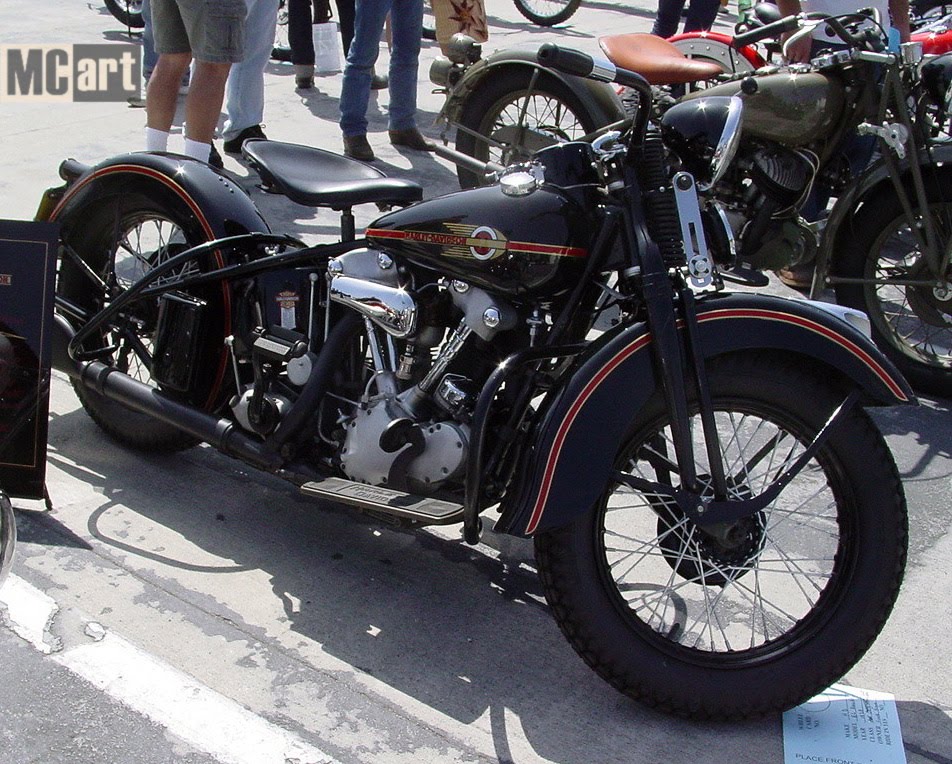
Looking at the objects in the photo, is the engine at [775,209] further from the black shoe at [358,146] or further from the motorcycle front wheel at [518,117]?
the black shoe at [358,146]

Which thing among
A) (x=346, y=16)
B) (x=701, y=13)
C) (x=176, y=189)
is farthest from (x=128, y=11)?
(x=176, y=189)

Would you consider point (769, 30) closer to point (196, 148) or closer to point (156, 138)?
point (196, 148)

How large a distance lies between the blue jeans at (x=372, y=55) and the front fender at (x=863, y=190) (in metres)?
2.89

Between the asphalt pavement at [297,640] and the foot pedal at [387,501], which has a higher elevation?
the foot pedal at [387,501]

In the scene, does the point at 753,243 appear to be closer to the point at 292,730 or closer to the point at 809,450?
the point at 809,450

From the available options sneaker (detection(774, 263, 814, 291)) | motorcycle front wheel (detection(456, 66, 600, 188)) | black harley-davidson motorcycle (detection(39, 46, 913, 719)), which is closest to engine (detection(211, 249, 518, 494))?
black harley-davidson motorcycle (detection(39, 46, 913, 719))

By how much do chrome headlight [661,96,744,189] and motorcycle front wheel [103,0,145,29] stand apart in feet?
22.6

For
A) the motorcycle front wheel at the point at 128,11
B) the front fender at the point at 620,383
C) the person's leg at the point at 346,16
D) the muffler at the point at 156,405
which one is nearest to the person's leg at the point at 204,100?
the muffler at the point at 156,405

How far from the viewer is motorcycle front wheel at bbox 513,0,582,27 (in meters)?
11.4

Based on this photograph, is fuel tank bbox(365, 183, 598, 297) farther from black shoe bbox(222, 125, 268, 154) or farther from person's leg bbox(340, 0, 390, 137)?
black shoe bbox(222, 125, 268, 154)

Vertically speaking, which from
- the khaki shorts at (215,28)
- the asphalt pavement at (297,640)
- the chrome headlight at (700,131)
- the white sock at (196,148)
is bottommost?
the asphalt pavement at (297,640)

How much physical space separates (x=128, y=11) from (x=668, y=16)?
14.3ft

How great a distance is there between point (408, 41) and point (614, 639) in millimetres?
5029

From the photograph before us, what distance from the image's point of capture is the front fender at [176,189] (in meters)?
3.50
